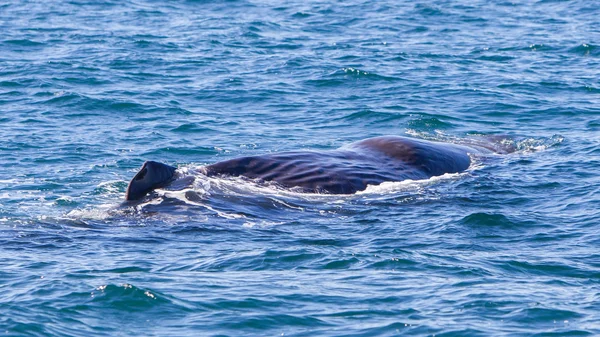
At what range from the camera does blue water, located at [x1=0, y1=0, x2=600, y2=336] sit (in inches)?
469

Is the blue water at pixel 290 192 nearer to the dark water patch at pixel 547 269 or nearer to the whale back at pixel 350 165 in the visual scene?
the dark water patch at pixel 547 269

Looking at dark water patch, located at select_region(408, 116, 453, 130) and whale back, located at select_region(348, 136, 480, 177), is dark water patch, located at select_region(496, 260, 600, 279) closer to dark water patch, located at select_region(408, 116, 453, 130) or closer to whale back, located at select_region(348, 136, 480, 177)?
whale back, located at select_region(348, 136, 480, 177)

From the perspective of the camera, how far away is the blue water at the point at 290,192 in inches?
469

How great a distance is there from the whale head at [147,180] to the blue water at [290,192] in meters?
0.21

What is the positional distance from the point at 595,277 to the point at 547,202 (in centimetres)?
413

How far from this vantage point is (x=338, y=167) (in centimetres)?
1786

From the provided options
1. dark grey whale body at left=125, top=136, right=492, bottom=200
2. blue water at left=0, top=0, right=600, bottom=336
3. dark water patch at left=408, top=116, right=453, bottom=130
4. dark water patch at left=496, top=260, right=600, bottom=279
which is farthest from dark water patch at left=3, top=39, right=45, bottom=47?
dark water patch at left=496, top=260, right=600, bottom=279

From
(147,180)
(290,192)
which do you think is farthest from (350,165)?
(147,180)

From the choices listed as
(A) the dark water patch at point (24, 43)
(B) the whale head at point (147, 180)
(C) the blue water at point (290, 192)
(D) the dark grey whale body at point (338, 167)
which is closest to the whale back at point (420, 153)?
(D) the dark grey whale body at point (338, 167)

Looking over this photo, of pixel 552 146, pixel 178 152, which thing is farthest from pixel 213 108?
pixel 552 146

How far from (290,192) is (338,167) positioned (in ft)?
3.73

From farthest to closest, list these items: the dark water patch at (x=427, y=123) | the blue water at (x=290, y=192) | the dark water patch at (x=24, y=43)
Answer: the dark water patch at (x=24, y=43) → the dark water patch at (x=427, y=123) → the blue water at (x=290, y=192)

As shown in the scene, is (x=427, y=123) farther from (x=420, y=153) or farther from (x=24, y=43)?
(x=24, y=43)

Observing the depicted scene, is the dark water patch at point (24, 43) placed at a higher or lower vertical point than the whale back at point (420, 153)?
lower
